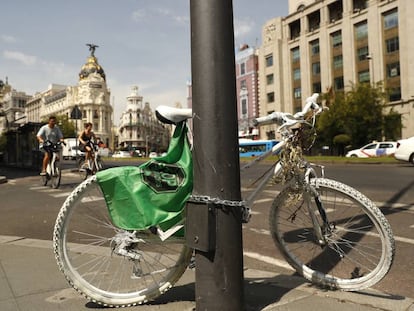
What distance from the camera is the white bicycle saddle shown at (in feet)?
8.52

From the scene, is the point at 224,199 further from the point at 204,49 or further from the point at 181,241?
the point at 204,49

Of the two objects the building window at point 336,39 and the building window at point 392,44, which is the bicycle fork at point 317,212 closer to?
the building window at point 392,44

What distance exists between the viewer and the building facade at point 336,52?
42.3 metres

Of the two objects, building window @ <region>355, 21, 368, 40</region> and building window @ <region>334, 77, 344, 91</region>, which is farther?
building window @ <region>334, 77, 344, 91</region>

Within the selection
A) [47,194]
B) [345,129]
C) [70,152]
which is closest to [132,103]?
[70,152]

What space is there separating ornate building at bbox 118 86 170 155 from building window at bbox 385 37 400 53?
321 ft

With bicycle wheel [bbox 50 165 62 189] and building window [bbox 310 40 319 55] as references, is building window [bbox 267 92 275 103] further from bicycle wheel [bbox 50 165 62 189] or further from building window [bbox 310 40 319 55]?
bicycle wheel [bbox 50 165 62 189]

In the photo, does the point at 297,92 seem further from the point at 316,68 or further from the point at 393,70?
the point at 393,70

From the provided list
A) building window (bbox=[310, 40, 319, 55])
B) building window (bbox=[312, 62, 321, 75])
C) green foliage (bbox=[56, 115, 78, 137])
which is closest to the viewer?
building window (bbox=[312, 62, 321, 75])

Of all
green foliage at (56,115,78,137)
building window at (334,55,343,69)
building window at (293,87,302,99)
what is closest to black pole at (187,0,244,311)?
building window at (334,55,343,69)

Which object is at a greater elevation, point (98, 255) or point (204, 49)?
point (204, 49)

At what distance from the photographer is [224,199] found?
228 cm

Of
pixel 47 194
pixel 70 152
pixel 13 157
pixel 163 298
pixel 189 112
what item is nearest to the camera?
pixel 189 112

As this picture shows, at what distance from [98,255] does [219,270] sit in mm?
1240
